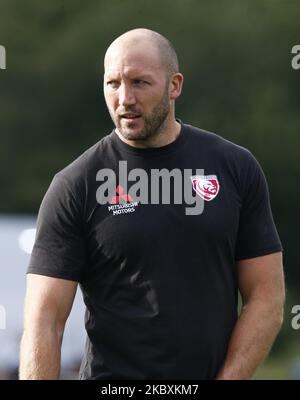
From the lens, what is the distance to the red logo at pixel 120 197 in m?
4.19

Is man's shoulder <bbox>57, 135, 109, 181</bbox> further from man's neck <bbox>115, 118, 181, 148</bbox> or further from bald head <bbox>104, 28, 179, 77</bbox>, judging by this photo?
bald head <bbox>104, 28, 179, 77</bbox>

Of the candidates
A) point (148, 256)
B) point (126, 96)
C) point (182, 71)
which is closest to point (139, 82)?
point (126, 96)

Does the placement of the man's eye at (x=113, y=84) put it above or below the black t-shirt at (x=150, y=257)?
above

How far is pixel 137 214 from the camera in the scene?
4164mm

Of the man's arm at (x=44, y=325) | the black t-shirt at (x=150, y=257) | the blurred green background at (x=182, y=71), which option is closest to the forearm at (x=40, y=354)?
the man's arm at (x=44, y=325)

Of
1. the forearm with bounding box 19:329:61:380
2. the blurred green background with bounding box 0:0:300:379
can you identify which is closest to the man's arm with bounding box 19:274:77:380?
the forearm with bounding box 19:329:61:380

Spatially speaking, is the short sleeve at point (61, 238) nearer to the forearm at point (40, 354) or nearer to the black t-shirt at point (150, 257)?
the black t-shirt at point (150, 257)

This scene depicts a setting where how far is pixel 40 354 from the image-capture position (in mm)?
4074

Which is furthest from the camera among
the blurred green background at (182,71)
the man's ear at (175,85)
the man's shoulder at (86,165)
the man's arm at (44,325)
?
the blurred green background at (182,71)

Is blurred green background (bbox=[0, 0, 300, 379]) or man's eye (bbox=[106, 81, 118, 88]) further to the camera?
blurred green background (bbox=[0, 0, 300, 379])

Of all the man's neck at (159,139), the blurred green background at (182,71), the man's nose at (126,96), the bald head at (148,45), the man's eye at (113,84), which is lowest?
the man's neck at (159,139)

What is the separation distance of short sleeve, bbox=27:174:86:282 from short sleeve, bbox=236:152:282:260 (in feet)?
2.02

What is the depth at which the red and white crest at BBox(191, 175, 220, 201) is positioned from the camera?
4.23 metres

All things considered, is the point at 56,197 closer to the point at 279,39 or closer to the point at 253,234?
the point at 253,234
